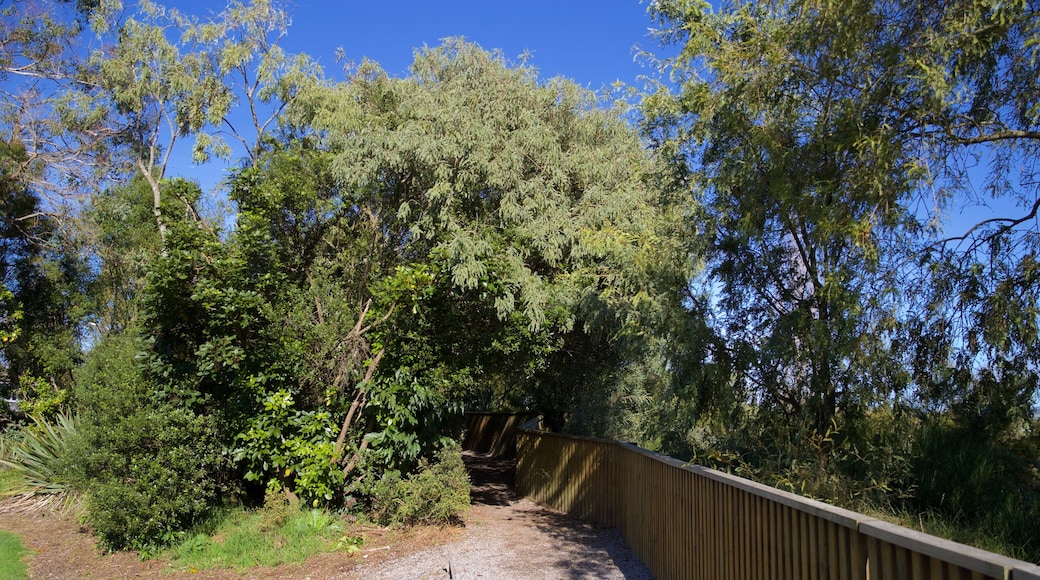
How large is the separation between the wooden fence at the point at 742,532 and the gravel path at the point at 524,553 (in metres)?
0.30

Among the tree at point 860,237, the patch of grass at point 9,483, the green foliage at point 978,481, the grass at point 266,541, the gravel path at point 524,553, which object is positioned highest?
the tree at point 860,237

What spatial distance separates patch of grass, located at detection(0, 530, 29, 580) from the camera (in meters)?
8.62

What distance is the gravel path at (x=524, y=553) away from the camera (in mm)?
8031

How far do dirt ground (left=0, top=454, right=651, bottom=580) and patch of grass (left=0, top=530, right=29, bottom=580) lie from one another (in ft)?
0.44

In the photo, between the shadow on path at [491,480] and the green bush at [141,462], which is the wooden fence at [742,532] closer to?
the shadow on path at [491,480]

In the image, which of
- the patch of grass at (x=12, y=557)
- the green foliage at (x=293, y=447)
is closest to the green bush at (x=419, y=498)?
the green foliage at (x=293, y=447)

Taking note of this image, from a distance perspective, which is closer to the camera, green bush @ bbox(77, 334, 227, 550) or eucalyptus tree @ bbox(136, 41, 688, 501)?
green bush @ bbox(77, 334, 227, 550)

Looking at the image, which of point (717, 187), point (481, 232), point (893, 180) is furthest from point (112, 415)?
point (893, 180)

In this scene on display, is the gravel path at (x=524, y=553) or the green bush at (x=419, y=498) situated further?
the green bush at (x=419, y=498)

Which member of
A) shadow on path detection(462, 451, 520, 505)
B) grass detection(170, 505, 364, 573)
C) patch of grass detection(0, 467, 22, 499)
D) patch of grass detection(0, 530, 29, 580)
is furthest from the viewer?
shadow on path detection(462, 451, 520, 505)

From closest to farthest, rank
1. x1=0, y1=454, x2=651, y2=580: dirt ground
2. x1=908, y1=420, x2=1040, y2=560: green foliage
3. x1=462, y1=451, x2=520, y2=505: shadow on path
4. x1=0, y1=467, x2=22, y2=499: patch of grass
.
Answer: x1=908, y1=420, x2=1040, y2=560: green foliage < x1=0, y1=454, x2=651, y2=580: dirt ground < x1=0, y1=467, x2=22, y2=499: patch of grass < x1=462, y1=451, x2=520, y2=505: shadow on path

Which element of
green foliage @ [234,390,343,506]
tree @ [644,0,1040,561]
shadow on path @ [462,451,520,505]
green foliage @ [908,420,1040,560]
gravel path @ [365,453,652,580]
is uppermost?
tree @ [644,0,1040,561]

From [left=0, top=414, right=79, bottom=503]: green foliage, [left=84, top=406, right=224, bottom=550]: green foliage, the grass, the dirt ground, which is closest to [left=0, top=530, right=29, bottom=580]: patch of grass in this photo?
the dirt ground

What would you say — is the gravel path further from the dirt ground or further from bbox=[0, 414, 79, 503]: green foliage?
bbox=[0, 414, 79, 503]: green foliage
